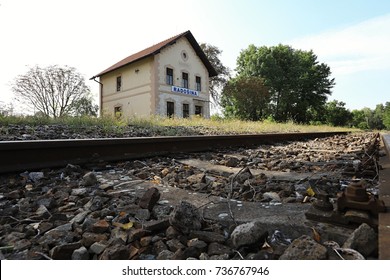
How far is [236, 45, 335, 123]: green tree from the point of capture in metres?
38.2

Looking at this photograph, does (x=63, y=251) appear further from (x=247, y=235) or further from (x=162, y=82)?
(x=162, y=82)

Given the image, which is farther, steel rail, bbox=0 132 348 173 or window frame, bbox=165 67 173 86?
window frame, bbox=165 67 173 86

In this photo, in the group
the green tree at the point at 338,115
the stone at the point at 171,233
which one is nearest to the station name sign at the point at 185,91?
the stone at the point at 171,233

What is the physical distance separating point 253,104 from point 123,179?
2706cm

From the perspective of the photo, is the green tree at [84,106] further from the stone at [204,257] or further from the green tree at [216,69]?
the stone at [204,257]

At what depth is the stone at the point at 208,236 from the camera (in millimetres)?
1139

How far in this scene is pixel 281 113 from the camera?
3912cm

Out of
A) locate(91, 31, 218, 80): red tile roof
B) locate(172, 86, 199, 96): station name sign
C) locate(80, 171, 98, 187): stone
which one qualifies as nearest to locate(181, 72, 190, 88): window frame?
locate(172, 86, 199, 96): station name sign

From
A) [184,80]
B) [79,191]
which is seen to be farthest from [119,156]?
[184,80]

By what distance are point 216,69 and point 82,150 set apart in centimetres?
3345

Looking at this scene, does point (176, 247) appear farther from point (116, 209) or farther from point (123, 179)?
point (123, 179)

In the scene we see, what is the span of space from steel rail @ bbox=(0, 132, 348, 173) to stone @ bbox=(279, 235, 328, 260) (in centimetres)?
245

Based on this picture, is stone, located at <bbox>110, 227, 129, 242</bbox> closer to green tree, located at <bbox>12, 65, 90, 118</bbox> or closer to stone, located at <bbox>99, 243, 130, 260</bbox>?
stone, located at <bbox>99, 243, 130, 260</bbox>
